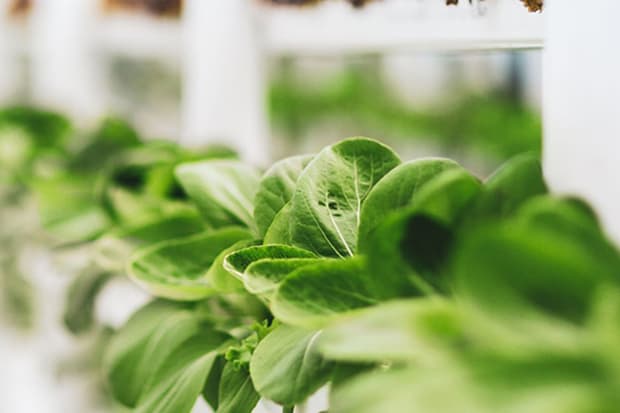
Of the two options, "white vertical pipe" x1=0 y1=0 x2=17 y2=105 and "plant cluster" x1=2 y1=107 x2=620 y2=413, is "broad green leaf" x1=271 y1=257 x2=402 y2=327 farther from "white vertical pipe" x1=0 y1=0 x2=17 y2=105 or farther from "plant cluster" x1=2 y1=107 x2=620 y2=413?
"white vertical pipe" x1=0 y1=0 x2=17 y2=105

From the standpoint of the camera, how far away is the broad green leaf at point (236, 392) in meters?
0.41

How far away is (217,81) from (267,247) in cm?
65

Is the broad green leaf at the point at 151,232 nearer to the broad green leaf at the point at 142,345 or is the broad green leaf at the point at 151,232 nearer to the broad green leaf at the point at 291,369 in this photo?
the broad green leaf at the point at 142,345

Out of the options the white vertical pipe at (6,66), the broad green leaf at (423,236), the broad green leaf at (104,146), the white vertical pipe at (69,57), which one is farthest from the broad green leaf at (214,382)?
the white vertical pipe at (6,66)

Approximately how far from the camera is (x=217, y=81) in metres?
1.00

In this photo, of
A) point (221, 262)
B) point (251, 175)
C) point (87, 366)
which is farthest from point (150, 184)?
point (87, 366)

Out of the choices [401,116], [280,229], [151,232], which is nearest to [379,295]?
[280,229]

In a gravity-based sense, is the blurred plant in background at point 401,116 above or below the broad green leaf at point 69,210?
above

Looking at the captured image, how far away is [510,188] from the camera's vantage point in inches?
14.0

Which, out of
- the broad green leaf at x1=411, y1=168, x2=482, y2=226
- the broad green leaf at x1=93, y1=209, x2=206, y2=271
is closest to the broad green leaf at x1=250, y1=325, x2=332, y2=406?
the broad green leaf at x1=411, y1=168, x2=482, y2=226

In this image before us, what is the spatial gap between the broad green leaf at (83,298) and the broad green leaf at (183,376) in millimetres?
215

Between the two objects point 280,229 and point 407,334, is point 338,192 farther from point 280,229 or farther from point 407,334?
point 407,334

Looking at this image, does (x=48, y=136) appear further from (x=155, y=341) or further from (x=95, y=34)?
(x=155, y=341)

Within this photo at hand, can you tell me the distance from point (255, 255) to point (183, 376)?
0.42ft
